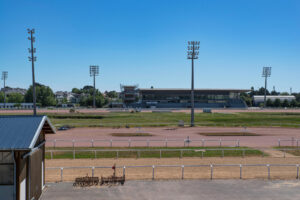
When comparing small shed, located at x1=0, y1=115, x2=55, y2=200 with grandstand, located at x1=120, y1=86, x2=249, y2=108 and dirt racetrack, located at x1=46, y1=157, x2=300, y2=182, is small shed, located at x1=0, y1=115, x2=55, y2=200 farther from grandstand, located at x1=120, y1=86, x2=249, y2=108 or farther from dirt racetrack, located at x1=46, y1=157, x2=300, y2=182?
grandstand, located at x1=120, y1=86, x2=249, y2=108

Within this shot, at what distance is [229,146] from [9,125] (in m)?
22.2

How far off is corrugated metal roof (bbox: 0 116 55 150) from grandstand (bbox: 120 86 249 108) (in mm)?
110948

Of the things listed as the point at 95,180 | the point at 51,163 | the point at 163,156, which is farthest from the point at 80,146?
the point at 95,180

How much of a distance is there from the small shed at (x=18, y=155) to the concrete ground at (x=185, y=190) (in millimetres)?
2394

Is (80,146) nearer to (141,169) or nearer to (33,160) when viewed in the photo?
(141,169)

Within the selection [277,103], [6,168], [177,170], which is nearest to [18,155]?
[6,168]

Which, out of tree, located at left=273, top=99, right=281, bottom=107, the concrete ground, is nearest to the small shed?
the concrete ground

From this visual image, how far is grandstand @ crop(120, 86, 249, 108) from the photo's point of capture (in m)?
123

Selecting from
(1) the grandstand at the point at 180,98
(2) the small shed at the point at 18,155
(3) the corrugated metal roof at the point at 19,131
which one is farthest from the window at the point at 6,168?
(1) the grandstand at the point at 180,98

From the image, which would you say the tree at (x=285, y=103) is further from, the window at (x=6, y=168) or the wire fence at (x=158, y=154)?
the window at (x=6, y=168)

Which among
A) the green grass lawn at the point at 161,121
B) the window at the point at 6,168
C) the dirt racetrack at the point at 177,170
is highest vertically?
the window at the point at 6,168

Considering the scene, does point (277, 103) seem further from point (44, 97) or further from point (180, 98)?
point (44, 97)

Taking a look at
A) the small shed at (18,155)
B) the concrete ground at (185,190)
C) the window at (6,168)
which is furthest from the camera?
the concrete ground at (185,190)

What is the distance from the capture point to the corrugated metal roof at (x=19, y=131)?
30.1 feet
